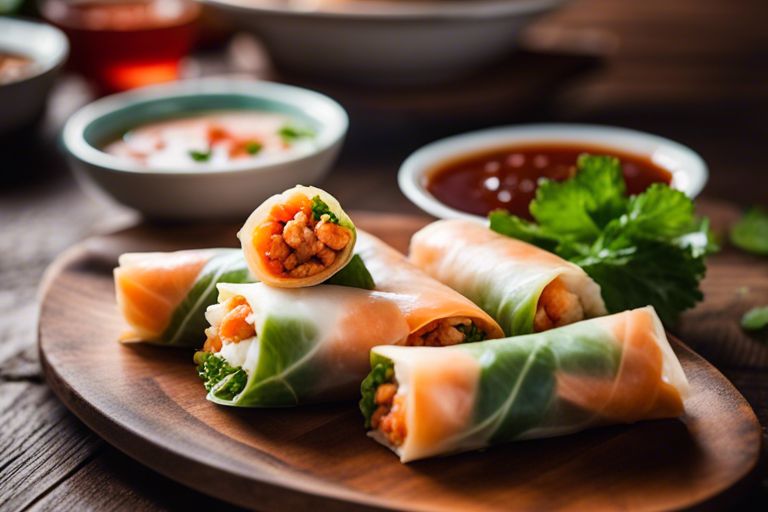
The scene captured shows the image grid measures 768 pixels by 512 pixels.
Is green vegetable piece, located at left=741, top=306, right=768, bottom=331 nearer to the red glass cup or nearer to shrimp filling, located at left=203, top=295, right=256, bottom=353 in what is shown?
shrimp filling, located at left=203, top=295, right=256, bottom=353

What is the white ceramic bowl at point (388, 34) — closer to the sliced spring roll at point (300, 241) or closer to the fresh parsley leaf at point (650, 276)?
the fresh parsley leaf at point (650, 276)

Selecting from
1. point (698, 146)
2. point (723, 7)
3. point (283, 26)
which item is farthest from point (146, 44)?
point (723, 7)

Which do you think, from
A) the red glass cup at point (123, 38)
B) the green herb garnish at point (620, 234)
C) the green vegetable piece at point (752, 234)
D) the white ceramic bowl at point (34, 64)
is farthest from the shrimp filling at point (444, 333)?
the red glass cup at point (123, 38)

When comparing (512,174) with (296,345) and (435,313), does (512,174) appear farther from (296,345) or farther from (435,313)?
(296,345)

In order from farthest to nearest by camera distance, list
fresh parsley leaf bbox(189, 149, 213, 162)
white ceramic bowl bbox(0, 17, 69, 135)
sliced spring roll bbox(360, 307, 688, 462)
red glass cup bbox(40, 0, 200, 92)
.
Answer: red glass cup bbox(40, 0, 200, 92)
white ceramic bowl bbox(0, 17, 69, 135)
fresh parsley leaf bbox(189, 149, 213, 162)
sliced spring roll bbox(360, 307, 688, 462)

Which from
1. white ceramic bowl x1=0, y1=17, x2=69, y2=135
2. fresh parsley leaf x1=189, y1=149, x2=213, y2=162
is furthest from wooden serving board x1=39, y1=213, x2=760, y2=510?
white ceramic bowl x1=0, y1=17, x2=69, y2=135

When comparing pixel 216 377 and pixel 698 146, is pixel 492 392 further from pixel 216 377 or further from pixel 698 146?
pixel 698 146
